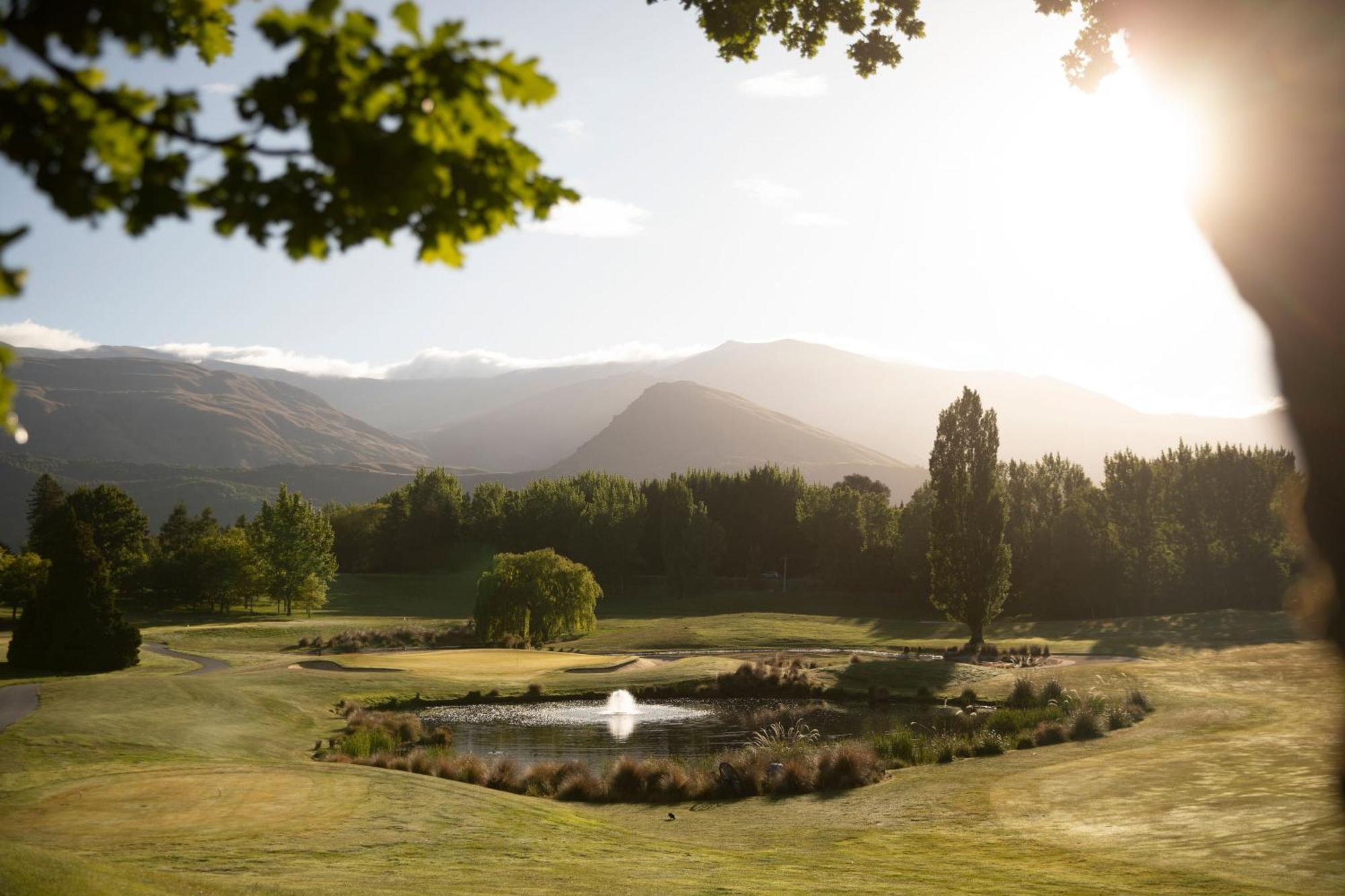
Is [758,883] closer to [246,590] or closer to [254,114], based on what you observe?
[254,114]

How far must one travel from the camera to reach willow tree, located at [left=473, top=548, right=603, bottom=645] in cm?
6262

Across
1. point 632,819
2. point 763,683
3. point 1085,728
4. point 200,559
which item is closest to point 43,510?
point 200,559

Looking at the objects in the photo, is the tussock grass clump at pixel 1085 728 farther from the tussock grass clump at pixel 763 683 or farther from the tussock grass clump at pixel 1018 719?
the tussock grass clump at pixel 763 683

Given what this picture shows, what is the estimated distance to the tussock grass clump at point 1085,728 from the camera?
91.6ft

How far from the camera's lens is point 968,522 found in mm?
57812

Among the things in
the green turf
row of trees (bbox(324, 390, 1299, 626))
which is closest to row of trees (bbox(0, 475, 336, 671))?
row of trees (bbox(324, 390, 1299, 626))

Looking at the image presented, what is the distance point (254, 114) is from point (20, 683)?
4097cm

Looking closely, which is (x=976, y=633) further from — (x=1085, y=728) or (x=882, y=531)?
(x=882, y=531)

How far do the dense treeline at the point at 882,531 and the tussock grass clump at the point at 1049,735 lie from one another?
31.7 m

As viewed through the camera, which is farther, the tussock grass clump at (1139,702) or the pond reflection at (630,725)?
the tussock grass clump at (1139,702)

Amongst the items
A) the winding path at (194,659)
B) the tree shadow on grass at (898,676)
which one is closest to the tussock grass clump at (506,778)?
the tree shadow on grass at (898,676)

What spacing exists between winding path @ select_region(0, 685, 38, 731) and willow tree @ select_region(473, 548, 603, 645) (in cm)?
2966

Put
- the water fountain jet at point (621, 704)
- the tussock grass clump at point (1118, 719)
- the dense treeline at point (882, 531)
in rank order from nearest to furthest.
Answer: the tussock grass clump at point (1118, 719)
the water fountain jet at point (621, 704)
the dense treeline at point (882, 531)

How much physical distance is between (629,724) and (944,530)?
99.3 ft
